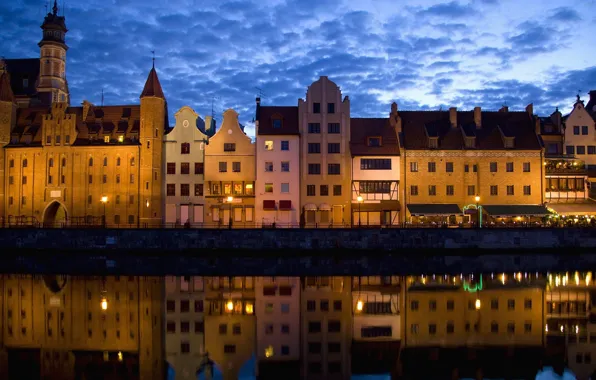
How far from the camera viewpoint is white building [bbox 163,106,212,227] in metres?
69.0

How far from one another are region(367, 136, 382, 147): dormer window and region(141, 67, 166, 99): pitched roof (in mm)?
25474

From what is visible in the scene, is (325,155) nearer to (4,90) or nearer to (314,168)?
(314,168)

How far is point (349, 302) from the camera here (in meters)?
32.8

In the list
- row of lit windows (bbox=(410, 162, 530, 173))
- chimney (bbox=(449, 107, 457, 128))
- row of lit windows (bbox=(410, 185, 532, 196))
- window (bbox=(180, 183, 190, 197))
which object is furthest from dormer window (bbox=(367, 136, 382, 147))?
window (bbox=(180, 183, 190, 197))

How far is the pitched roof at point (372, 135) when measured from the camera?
6675 cm

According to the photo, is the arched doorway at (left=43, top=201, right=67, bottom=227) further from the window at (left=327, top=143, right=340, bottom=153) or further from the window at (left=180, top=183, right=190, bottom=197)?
the window at (left=327, top=143, right=340, bottom=153)

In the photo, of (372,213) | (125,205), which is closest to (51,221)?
(125,205)

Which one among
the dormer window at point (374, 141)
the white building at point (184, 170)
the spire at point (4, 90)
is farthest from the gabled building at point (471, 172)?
the spire at point (4, 90)

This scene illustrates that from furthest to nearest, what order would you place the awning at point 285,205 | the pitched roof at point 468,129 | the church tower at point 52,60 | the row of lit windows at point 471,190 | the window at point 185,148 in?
1. the church tower at point 52,60
2. the window at point 185,148
3. the pitched roof at point 468,129
4. the row of lit windows at point 471,190
5. the awning at point 285,205

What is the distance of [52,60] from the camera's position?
87.8 m

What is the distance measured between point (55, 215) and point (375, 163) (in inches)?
1607

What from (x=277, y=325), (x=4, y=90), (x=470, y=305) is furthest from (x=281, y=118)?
(x=277, y=325)

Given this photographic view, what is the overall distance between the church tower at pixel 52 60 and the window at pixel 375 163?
1902 inches

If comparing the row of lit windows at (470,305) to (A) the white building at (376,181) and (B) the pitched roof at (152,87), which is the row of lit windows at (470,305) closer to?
(A) the white building at (376,181)
